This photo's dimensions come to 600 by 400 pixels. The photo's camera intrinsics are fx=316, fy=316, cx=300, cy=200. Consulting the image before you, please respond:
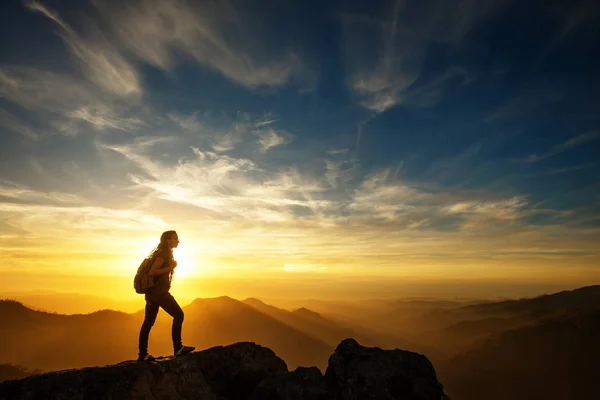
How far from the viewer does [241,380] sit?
10391mm

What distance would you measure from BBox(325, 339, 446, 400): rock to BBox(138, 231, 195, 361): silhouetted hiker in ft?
16.4

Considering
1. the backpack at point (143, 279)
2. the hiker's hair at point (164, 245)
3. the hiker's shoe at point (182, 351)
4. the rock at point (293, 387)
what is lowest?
the rock at point (293, 387)

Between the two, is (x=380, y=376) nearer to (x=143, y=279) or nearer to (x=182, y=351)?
(x=182, y=351)

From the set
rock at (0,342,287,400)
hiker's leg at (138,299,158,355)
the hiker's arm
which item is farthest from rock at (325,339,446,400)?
the hiker's arm

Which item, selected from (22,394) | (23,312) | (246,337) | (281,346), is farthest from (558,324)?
(23,312)

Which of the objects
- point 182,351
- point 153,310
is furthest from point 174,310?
point 182,351

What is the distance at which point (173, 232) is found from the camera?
993 centimetres

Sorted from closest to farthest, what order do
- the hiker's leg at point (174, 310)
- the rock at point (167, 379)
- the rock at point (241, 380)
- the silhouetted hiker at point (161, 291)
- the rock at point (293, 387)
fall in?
1. the rock at point (167, 379)
2. the rock at point (241, 380)
3. the rock at point (293, 387)
4. the silhouetted hiker at point (161, 291)
5. the hiker's leg at point (174, 310)

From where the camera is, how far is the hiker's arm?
9.35m

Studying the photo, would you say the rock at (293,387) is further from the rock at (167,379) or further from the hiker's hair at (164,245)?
the hiker's hair at (164,245)

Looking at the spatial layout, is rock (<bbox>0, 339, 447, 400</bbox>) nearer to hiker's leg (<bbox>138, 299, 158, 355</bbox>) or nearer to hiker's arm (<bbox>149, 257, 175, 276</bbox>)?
hiker's leg (<bbox>138, 299, 158, 355</bbox>)

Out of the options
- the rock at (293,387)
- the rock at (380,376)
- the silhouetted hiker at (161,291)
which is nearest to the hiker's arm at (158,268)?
the silhouetted hiker at (161,291)

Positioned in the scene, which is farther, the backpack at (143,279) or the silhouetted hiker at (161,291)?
the silhouetted hiker at (161,291)

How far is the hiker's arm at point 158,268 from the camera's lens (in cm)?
935
